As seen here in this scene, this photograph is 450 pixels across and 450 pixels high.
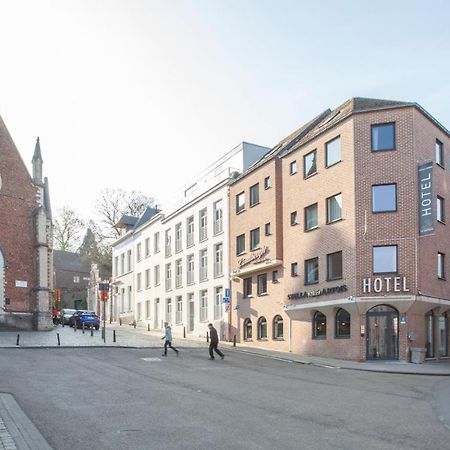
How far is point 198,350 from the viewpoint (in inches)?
1158

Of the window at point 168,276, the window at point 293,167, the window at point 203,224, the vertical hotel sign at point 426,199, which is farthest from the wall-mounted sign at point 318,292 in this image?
the window at point 168,276

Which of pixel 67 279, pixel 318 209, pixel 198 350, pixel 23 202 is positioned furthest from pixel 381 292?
pixel 67 279

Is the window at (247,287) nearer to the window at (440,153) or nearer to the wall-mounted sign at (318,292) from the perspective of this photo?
the wall-mounted sign at (318,292)

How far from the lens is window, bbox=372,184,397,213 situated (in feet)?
87.1

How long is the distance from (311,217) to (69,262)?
221 feet

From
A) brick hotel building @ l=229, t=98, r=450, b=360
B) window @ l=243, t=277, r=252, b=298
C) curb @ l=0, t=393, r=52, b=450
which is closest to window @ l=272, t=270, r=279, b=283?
brick hotel building @ l=229, t=98, r=450, b=360

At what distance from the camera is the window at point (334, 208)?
28125 mm

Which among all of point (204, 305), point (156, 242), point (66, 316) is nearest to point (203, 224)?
point (204, 305)

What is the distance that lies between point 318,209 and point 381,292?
5.67 m

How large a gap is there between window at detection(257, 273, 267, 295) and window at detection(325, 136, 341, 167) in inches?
323

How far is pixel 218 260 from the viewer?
132 feet

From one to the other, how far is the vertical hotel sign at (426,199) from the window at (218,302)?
16774 mm

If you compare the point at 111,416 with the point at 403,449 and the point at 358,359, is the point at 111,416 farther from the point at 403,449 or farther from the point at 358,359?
the point at 358,359

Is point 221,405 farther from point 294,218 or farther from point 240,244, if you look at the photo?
point 240,244
